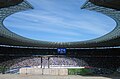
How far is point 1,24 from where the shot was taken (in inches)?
2327

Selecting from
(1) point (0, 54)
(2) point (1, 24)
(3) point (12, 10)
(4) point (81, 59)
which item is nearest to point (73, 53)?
(4) point (81, 59)

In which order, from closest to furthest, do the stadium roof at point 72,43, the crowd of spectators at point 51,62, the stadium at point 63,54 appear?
the stadium roof at point 72,43, the stadium at point 63,54, the crowd of spectators at point 51,62

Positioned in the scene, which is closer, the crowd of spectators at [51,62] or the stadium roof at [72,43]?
the stadium roof at [72,43]

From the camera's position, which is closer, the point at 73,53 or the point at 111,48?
the point at 111,48

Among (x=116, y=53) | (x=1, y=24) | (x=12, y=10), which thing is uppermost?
A: (x=12, y=10)

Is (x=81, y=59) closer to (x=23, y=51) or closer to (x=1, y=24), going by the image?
(x=23, y=51)

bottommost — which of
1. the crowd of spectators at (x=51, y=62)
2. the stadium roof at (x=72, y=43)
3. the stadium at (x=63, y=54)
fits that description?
the crowd of spectators at (x=51, y=62)

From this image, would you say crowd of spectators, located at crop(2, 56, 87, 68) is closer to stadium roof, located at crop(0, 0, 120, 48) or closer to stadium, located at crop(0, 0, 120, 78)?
stadium, located at crop(0, 0, 120, 78)

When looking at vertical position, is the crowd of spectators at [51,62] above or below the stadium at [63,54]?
below

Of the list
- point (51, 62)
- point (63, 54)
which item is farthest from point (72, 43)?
point (51, 62)

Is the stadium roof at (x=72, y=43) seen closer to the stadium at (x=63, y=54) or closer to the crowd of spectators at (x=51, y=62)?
the stadium at (x=63, y=54)

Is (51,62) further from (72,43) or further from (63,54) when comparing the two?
(72,43)

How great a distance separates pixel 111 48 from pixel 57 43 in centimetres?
1844

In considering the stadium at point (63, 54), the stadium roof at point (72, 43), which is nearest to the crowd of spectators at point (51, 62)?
the stadium at point (63, 54)
